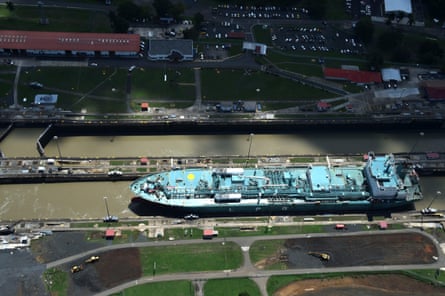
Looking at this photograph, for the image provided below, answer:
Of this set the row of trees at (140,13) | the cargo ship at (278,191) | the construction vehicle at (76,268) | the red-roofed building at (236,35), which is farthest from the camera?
the red-roofed building at (236,35)

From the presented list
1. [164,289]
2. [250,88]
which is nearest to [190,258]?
[164,289]

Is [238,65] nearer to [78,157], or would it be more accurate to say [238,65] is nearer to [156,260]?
[78,157]

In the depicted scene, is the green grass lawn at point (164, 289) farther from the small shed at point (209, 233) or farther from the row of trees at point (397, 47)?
the row of trees at point (397, 47)

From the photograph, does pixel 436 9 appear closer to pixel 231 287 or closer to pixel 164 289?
pixel 231 287

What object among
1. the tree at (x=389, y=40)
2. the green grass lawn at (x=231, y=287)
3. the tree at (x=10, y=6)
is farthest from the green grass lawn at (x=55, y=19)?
the green grass lawn at (x=231, y=287)

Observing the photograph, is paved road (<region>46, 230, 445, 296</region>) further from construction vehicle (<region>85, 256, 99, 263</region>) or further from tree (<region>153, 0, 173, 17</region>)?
tree (<region>153, 0, 173, 17</region>)

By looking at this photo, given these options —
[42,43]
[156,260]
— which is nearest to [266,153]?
[156,260]
